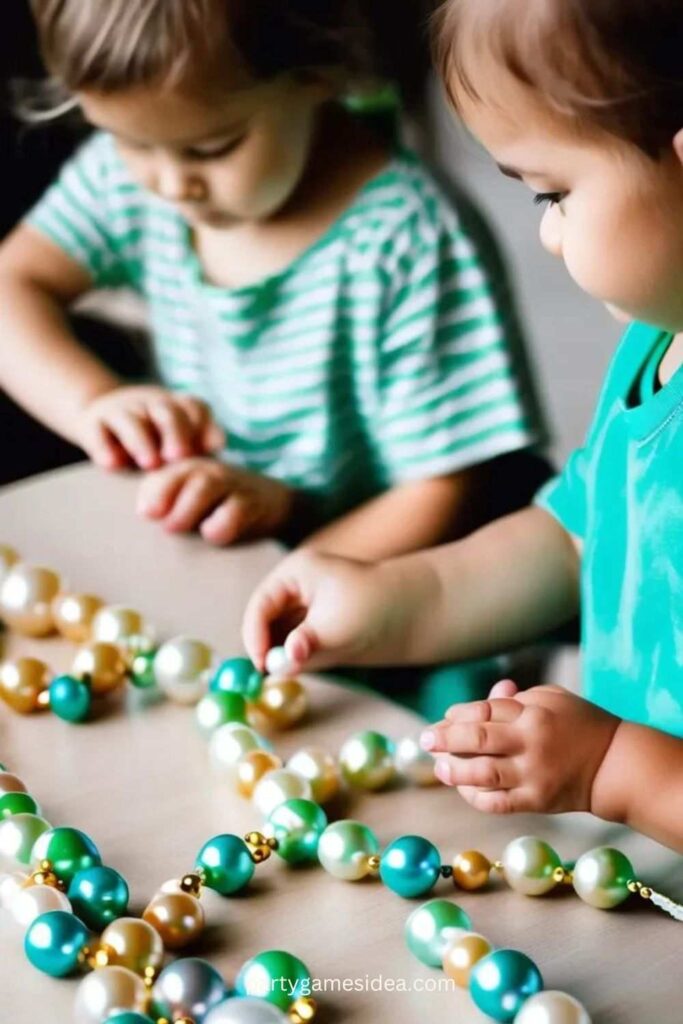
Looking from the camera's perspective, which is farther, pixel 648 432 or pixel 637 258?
pixel 648 432

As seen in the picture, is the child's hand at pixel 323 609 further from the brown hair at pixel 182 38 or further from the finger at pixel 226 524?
the brown hair at pixel 182 38

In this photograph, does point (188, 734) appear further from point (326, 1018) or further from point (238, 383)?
point (238, 383)

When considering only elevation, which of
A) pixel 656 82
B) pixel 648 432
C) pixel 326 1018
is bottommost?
Answer: pixel 326 1018

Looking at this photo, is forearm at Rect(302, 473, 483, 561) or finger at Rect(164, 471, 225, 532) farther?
forearm at Rect(302, 473, 483, 561)

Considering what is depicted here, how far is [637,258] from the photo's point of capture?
50 cm

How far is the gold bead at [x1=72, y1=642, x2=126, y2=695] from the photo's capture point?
0.62 m

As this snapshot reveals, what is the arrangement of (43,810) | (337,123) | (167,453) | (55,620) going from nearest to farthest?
(43,810)
(55,620)
(167,453)
(337,123)

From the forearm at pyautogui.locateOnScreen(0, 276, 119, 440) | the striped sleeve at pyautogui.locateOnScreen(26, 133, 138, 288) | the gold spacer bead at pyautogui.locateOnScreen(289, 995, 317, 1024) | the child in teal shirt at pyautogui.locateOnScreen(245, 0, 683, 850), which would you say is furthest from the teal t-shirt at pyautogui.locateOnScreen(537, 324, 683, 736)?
the striped sleeve at pyautogui.locateOnScreen(26, 133, 138, 288)

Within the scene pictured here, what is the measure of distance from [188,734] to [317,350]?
43 cm

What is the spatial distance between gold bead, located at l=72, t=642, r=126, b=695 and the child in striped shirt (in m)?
0.12

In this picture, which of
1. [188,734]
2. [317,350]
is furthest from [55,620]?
[317,350]

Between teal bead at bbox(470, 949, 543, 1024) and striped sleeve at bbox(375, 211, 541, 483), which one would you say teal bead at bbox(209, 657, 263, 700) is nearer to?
teal bead at bbox(470, 949, 543, 1024)

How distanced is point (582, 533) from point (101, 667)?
24 centimetres

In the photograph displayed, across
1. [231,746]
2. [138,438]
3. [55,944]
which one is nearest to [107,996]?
[55,944]
